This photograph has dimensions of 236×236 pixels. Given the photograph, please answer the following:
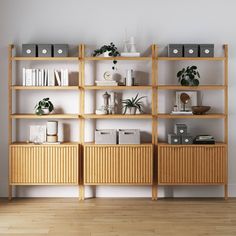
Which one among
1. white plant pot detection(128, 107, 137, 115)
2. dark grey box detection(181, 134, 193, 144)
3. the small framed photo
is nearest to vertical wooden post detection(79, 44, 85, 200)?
the small framed photo

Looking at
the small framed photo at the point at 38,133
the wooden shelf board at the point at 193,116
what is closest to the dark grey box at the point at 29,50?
the small framed photo at the point at 38,133

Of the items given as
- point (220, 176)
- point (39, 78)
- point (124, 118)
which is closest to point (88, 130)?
point (124, 118)

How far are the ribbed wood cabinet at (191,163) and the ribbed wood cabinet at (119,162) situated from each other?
177 mm

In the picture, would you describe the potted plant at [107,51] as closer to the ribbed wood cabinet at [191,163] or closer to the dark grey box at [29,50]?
the dark grey box at [29,50]

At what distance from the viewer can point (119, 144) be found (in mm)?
5109

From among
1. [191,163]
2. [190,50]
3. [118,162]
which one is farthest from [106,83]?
[191,163]

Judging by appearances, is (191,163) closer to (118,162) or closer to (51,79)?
(118,162)

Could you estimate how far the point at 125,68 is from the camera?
17.6 ft

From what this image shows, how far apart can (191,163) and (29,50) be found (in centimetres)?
219

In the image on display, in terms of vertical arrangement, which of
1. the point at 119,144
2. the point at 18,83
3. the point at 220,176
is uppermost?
the point at 18,83

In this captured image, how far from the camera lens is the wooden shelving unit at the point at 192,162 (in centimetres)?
509

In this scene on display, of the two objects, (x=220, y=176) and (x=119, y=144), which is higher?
(x=119, y=144)

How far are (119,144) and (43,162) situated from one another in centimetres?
86

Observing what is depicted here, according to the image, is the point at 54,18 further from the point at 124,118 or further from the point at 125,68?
the point at 124,118
